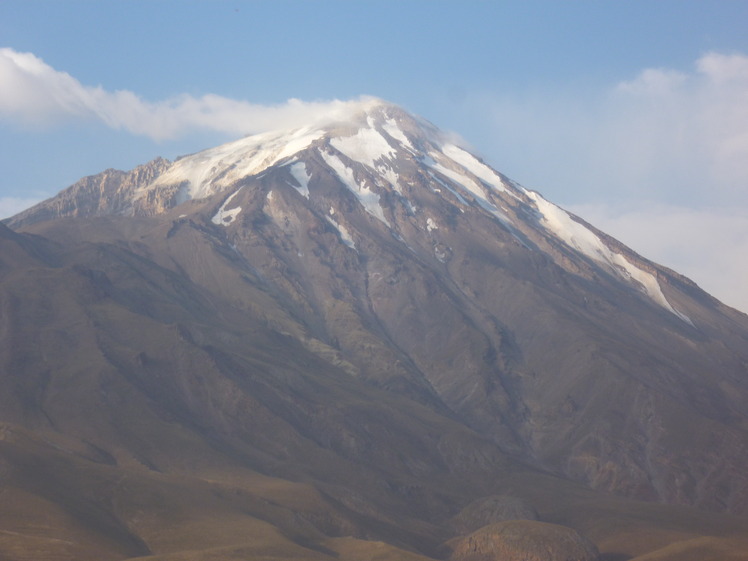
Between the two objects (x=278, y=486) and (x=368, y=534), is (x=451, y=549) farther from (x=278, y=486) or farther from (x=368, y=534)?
(x=278, y=486)

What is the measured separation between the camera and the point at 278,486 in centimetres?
18288

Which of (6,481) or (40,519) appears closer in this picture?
(40,519)

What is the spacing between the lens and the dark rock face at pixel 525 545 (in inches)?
6467

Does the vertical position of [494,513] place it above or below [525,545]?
above

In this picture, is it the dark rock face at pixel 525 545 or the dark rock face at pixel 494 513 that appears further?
the dark rock face at pixel 494 513

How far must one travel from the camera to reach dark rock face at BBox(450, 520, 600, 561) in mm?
164250

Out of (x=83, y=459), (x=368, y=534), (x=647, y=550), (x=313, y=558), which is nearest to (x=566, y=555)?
(x=647, y=550)

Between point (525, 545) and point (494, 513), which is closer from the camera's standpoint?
point (525, 545)

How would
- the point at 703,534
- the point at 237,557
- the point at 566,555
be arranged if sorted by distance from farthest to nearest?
the point at 703,534
the point at 566,555
the point at 237,557

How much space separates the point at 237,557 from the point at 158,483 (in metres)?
34.8

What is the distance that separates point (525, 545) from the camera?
545 feet

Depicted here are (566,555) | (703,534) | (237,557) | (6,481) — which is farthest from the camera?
(703,534)

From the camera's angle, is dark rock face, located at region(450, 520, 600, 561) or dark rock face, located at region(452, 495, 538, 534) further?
dark rock face, located at region(452, 495, 538, 534)

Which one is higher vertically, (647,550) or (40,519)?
(647,550)
